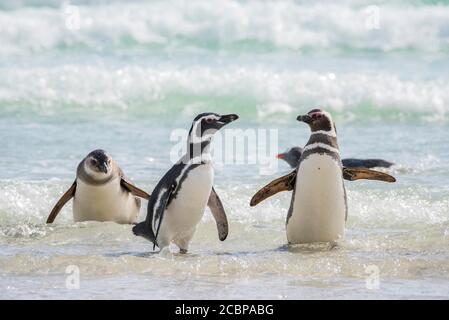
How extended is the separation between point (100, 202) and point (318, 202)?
201cm

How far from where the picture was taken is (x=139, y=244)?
784 cm

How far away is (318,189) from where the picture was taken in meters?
7.43

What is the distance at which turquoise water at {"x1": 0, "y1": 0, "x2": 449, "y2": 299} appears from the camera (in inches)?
261

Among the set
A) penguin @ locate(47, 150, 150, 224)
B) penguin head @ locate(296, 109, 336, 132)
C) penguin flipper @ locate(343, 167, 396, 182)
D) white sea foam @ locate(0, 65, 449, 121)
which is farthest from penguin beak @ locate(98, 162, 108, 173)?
white sea foam @ locate(0, 65, 449, 121)

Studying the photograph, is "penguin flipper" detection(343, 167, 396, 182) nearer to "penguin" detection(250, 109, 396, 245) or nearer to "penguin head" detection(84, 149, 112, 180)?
"penguin" detection(250, 109, 396, 245)

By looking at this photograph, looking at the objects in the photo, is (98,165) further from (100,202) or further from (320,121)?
(320,121)

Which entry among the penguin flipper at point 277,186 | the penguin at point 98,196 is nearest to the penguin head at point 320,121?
the penguin flipper at point 277,186

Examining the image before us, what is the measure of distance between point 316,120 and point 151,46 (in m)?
16.6

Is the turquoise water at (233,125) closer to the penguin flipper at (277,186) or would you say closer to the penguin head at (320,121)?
the penguin flipper at (277,186)

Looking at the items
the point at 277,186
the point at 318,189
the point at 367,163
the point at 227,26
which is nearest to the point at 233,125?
the point at 367,163

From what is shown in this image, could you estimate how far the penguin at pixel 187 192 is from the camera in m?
7.27

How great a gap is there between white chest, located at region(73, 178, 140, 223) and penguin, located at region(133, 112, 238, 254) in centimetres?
119

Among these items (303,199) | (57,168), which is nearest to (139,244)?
(303,199)

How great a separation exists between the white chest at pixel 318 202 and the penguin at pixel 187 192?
23.8 inches
